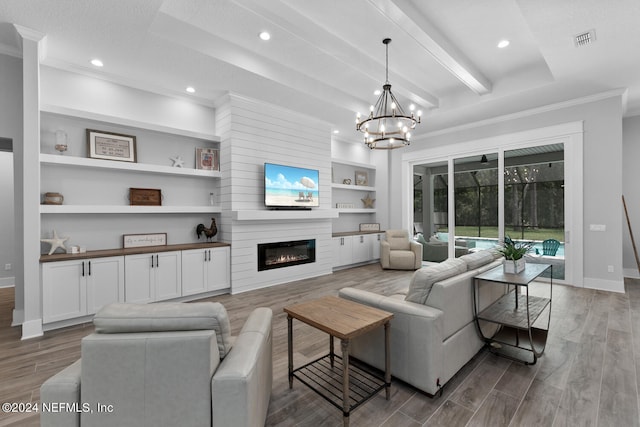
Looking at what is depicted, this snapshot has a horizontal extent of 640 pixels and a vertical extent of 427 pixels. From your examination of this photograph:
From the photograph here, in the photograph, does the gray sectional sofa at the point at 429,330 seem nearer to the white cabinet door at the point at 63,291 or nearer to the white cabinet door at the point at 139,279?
the white cabinet door at the point at 139,279

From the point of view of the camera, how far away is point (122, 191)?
4184 millimetres

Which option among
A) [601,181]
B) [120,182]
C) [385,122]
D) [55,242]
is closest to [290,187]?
[385,122]

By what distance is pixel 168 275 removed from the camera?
4.07 meters

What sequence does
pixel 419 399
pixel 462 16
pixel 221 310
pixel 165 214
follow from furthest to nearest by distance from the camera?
pixel 165 214, pixel 462 16, pixel 419 399, pixel 221 310

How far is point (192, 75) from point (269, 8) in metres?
1.65

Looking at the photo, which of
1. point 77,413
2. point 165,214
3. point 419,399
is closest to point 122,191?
point 165,214

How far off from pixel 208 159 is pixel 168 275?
6.51 ft

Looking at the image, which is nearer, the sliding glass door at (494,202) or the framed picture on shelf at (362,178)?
the sliding glass door at (494,202)

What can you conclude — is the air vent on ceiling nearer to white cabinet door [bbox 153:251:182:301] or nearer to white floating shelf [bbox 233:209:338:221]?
white floating shelf [bbox 233:209:338:221]

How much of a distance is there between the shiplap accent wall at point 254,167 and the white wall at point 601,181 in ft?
15.3

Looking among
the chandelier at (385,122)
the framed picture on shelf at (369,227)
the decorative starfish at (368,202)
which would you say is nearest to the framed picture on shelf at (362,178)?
the decorative starfish at (368,202)

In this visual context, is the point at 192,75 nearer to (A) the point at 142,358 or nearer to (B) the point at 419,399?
(A) the point at 142,358

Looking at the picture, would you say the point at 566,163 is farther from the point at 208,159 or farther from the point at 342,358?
the point at 208,159

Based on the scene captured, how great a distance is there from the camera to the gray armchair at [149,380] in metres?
1.25
